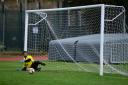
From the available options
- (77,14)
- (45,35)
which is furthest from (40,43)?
(77,14)

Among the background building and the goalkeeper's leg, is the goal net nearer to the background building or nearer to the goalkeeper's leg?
the goalkeeper's leg

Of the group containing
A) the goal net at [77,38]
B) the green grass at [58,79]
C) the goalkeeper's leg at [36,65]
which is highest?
the goal net at [77,38]

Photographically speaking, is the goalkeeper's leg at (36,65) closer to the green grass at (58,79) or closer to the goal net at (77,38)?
the green grass at (58,79)

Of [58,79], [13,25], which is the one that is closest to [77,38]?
[58,79]

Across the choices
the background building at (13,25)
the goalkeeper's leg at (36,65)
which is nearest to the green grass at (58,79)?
the goalkeeper's leg at (36,65)

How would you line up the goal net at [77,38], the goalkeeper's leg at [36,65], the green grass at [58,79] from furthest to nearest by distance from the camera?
1. the goal net at [77,38]
2. the goalkeeper's leg at [36,65]
3. the green grass at [58,79]

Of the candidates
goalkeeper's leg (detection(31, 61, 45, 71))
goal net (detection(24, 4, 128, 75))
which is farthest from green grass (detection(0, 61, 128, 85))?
goal net (detection(24, 4, 128, 75))

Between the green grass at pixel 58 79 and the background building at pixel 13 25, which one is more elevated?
the background building at pixel 13 25

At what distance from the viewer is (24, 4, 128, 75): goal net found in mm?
19547

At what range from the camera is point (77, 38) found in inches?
924

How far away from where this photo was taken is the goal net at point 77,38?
64.1 feet

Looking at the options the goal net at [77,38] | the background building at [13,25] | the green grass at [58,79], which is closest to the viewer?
the green grass at [58,79]

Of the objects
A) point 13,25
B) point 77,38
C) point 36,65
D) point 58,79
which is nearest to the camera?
point 58,79

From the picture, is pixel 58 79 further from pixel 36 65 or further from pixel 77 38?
pixel 77 38
